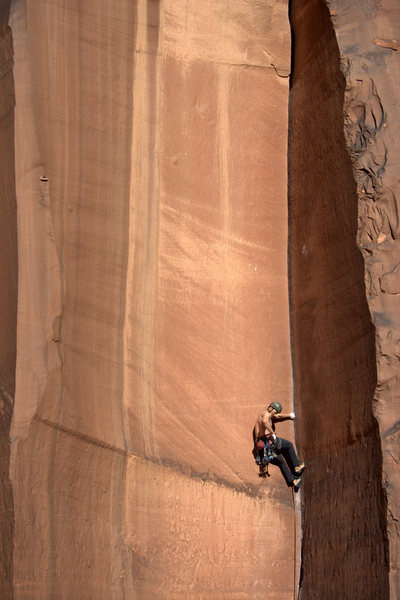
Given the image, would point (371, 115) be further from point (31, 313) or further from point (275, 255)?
point (31, 313)

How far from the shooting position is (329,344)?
3.68 meters

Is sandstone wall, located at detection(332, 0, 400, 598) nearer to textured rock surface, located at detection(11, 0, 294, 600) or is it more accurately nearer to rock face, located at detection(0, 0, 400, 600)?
rock face, located at detection(0, 0, 400, 600)

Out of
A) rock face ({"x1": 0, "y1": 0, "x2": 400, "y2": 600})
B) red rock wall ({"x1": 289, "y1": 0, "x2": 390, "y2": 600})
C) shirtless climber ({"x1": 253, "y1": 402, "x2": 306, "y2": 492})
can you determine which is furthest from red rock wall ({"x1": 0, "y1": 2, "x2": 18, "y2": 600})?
red rock wall ({"x1": 289, "y1": 0, "x2": 390, "y2": 600})

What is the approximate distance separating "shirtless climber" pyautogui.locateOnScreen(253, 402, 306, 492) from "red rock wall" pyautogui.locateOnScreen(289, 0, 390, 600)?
77 mm

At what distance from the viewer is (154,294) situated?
11.7ft

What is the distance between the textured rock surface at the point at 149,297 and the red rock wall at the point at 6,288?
0.05 m

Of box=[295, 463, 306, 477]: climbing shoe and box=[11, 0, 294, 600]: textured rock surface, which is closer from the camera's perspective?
box=[11, 0, 294, 600]: textured rock surface

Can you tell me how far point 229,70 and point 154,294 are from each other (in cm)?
146

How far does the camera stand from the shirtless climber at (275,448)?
3.68 meters

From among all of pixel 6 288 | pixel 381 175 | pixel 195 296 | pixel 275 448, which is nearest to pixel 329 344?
pixel 275 448

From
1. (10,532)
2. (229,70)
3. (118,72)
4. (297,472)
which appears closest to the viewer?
(10,532)

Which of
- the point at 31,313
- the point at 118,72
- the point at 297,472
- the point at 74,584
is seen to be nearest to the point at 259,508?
the point at 297,472

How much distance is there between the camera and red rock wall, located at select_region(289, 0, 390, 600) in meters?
3.26

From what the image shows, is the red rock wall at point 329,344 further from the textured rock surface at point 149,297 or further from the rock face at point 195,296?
the textured rock surface at point 149,297
